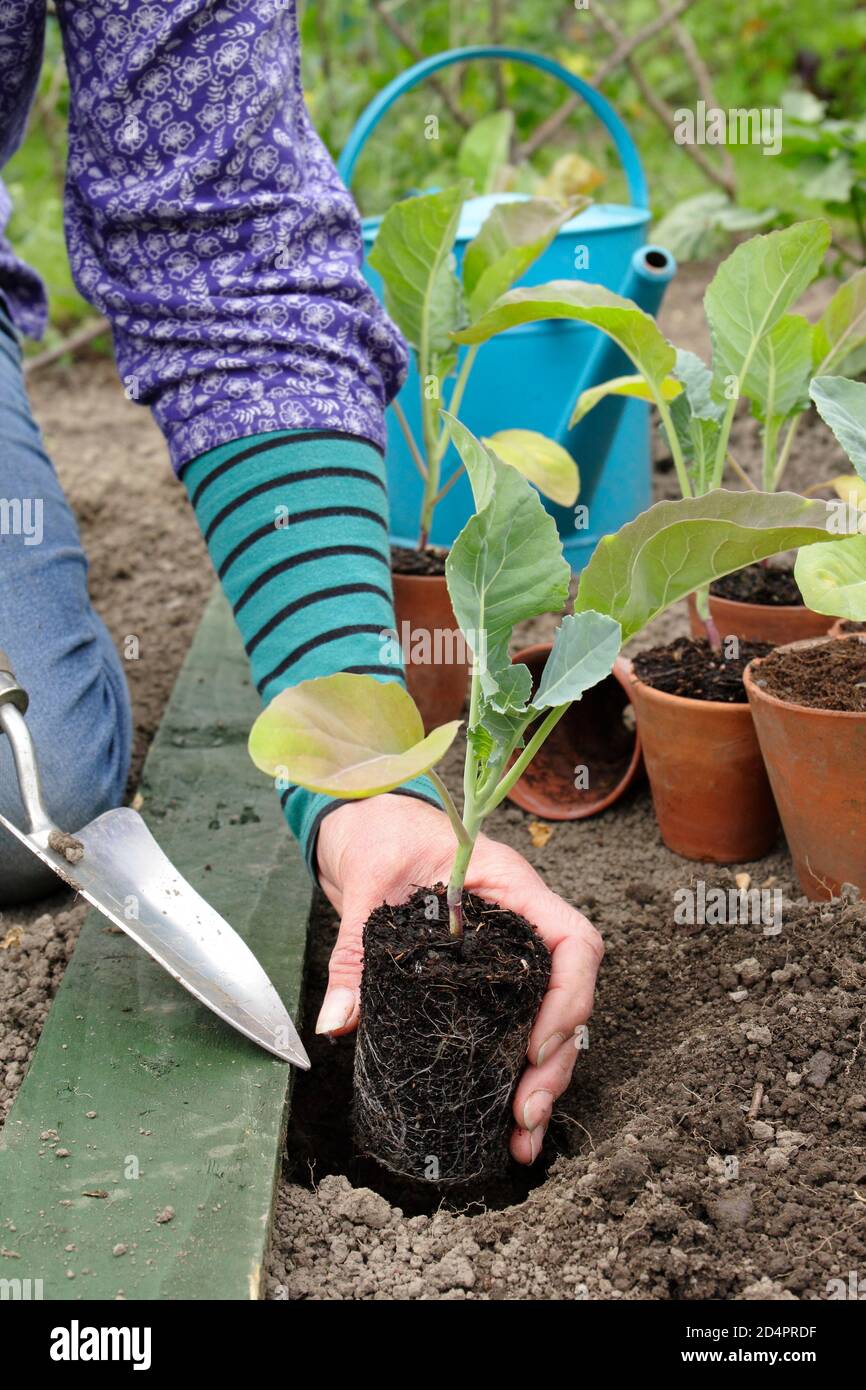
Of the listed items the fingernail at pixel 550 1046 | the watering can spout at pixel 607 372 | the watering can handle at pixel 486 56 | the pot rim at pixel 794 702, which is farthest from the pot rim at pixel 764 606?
the watering can handle at pixel 486 56

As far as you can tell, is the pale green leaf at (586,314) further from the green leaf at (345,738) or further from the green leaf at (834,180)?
the green leaf at (834,180)

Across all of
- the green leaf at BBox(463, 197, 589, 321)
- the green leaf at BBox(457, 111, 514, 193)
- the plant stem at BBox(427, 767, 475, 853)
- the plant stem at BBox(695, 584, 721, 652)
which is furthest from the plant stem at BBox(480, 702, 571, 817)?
the green leaf at BBox(457, 111, 514, 193)

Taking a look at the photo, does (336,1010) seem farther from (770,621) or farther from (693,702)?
(770,621)

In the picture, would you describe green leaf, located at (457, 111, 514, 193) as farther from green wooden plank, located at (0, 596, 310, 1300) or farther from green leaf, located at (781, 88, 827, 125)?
green wooden plank, located at (0, 596, 310, 1300)

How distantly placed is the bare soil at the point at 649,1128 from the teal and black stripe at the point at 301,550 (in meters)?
0.31

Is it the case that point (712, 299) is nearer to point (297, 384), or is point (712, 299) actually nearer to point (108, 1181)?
point (297, 384)

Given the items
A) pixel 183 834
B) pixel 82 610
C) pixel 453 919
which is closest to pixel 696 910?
pixel 453 919

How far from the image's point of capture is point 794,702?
1.25m

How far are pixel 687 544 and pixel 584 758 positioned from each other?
80 cm

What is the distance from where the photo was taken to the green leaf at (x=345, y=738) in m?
0.80

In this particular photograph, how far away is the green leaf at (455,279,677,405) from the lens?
1310 mm

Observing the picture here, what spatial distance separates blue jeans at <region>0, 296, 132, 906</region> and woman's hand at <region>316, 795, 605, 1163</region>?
1.45ft

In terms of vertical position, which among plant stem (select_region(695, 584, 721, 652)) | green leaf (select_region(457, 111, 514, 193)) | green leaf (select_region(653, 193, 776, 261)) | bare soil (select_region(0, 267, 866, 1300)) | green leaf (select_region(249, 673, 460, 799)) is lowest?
bare soil (select_region(0, 267, 866, 1300))

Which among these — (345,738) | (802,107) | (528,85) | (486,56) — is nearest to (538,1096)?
(345,738)
